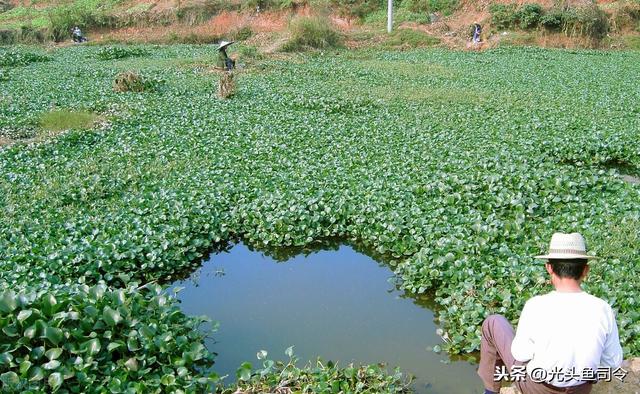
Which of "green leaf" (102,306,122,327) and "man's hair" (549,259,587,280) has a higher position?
"man's hair" (549,259,587,280)

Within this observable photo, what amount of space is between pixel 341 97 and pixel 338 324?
9062 mm

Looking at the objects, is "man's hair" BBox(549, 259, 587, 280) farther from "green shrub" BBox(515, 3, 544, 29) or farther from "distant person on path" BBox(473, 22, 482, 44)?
"green shrub" BBox(515, 3, 544, 29)

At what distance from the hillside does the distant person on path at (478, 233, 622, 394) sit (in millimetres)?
21830

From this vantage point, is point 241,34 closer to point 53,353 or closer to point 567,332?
point 53,353

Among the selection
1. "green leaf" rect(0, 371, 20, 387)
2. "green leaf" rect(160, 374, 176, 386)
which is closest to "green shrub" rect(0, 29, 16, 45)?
"green leaf" rect(0, 371, 20, 387)

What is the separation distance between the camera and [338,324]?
5.68 m

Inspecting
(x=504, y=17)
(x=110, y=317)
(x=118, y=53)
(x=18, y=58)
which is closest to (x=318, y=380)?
(x=110, y=317)

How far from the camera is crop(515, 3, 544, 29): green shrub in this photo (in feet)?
85.9

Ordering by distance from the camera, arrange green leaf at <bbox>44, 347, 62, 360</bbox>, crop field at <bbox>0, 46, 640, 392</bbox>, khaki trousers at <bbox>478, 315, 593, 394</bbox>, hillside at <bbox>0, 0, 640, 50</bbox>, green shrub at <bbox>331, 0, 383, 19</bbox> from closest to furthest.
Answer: khaki trousers at <bbox>478, 315, 593, 394</bbox> < green leaf at <bbox>44, 347, 62, 360</bbox> < crop field at <bbox>0, 46, 640, 392</bbox> < hillside at <bbox>0, 0, 640, 50</bbox> < green shrub at <bbox>331, 0, 383, 19</bbox>

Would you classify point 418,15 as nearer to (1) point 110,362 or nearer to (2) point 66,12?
(2) point 66,12

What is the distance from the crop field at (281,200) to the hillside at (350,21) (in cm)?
1204

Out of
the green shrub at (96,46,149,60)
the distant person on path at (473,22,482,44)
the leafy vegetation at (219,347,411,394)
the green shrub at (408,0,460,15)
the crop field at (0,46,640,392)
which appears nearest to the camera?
the leafy vegetation at (219,347,411,394)

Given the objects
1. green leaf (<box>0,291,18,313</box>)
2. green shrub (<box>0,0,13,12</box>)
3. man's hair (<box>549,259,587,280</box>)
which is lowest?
green leaf (<box>0,291,18,313</box>)

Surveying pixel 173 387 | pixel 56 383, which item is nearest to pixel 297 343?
pixel 173 387
